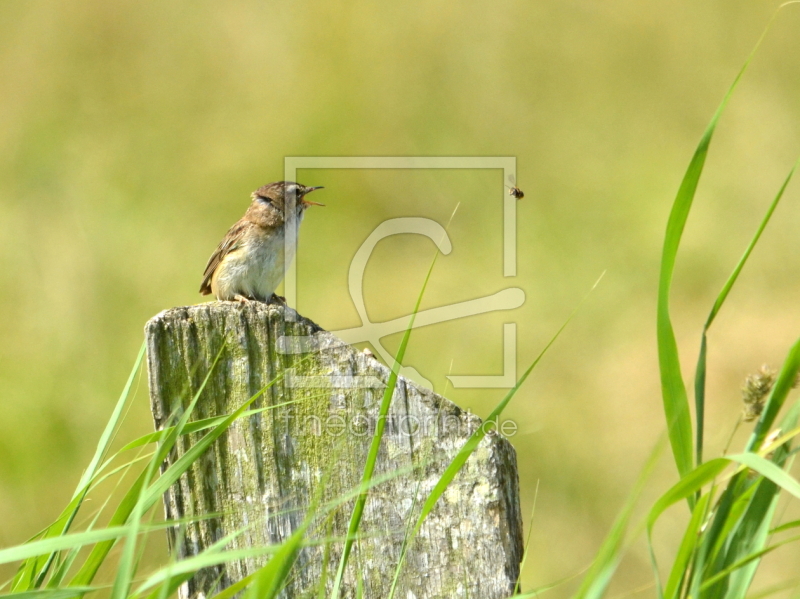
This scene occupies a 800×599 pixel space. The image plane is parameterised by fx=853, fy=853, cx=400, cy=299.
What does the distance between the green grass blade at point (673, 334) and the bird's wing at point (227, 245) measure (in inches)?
135

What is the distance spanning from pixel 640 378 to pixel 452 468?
5169mm

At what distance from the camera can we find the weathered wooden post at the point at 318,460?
215 centimetres

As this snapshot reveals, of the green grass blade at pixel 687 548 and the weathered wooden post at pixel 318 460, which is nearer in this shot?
the green grass blade at pixel 687 548

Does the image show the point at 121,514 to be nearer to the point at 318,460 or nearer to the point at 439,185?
the point at 318,460

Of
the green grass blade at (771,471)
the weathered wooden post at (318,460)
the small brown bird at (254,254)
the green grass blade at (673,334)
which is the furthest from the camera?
the small brown bird at (254,254)

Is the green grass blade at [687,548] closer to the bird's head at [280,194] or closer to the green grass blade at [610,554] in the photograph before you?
the green grass blade at [610,554]

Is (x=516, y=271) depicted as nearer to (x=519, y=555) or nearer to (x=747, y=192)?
(x=747, y=192)

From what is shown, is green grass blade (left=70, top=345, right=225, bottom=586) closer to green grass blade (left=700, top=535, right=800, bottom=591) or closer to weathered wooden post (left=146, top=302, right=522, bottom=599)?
weathered wooden post (left=146, top=302, right=522, bottom=599)

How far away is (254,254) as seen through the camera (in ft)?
16.2

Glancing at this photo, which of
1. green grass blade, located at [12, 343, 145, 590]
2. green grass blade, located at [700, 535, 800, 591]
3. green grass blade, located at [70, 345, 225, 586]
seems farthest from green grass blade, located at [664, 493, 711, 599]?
green grass blade, located at [12, 343, 145, 590]

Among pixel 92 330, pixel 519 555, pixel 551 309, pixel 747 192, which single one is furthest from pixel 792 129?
pixel 519 555

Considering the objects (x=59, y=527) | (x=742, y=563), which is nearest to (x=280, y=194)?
(x=59, y=527)

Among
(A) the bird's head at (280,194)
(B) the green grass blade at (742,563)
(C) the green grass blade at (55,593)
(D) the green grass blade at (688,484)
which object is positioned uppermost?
(A) the bird's head at (280,194)

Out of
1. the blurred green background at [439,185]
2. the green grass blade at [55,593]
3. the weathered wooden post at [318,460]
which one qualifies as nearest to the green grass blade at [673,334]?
the weathered wooden post at [318,460]
